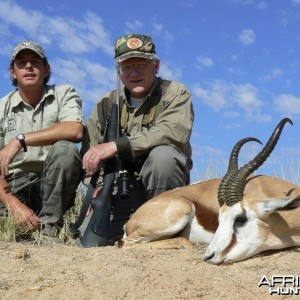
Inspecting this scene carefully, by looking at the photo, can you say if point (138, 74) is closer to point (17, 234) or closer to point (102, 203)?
point (102, 203)

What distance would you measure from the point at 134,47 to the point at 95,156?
4.54 feet

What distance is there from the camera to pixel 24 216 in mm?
5809

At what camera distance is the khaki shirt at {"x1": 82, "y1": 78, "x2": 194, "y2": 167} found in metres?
5.79

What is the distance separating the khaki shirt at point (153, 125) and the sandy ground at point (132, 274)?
143 cm

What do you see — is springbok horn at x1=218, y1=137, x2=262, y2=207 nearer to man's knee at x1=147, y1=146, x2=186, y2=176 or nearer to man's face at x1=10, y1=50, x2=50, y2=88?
man's knee at x1=147, y1=146, x2=186, y2=176

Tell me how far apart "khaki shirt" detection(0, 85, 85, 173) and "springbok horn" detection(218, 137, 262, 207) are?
2.16 m

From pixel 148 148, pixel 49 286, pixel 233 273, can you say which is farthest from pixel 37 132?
pixel 233 273

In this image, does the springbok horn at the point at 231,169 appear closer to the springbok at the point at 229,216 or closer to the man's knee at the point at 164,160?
the springbok at the point at 229,216

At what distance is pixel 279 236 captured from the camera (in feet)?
15.3

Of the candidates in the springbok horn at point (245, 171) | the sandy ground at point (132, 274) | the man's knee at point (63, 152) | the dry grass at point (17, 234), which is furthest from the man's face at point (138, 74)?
the sandy ground at point (132, 274)

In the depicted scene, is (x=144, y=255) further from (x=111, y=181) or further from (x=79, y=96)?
(x=79, y=96)

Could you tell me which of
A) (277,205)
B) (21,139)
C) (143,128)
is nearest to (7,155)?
(21,139)

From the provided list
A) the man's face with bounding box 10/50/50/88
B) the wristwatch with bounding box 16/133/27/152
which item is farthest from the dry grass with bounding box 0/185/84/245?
the man's face with bounding box 10/50/50/88

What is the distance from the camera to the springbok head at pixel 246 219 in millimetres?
4398
